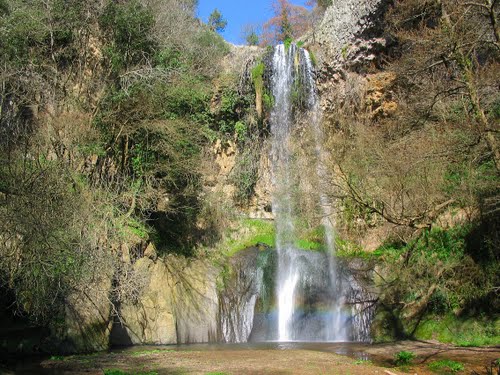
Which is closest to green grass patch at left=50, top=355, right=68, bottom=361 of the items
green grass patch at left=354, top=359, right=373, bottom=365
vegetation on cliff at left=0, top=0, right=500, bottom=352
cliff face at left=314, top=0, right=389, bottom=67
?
vegetation on cliff at left=0, top=0, right=500, bottom=352

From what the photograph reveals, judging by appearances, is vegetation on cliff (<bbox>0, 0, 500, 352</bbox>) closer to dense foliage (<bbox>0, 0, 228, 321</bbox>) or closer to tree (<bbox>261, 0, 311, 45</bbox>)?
dense foliage (<bbox>0, 0, 228, 321</bbox>)

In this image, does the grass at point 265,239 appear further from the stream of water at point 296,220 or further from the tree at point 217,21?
the tree at point 217,21

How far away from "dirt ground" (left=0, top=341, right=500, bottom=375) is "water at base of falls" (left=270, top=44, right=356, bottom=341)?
326 centimetres

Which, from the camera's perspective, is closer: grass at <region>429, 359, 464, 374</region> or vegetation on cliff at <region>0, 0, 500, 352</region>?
grass at <region>429, 359, 464, 374</region>

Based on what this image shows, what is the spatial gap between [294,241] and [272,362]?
11.0 m

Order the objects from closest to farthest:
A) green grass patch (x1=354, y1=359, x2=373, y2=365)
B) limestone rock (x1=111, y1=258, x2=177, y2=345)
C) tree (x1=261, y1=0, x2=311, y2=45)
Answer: green grass patch (x1=354, y1=359, x2=373, y2=365)
limestone rock (x1=111, y1=258, x2=177, y2=345)
tree (x1=261, y1=0, x2=311, y2=45)

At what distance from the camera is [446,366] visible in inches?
354

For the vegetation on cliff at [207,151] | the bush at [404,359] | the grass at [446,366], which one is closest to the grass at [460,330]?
the vegetation on cliff at [207,151]

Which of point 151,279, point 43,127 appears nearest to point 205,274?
point 151,279

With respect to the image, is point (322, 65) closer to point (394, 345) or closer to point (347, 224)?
point (347, 224)

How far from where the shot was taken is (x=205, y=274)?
18.0 metres

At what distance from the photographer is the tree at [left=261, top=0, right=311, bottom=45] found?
39.1 metres

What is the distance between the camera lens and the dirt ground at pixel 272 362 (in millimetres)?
9039

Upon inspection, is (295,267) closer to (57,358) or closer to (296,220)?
(296,220)
